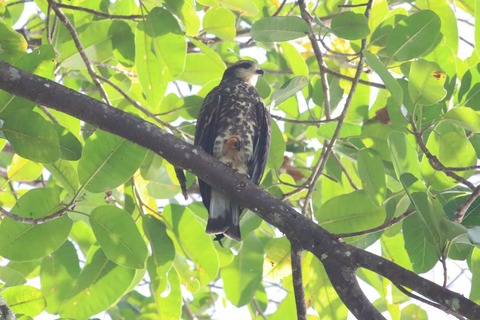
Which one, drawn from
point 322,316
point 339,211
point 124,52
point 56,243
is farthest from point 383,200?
point 124,52

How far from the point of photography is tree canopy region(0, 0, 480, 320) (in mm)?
2195

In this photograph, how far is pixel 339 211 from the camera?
2.72 metres

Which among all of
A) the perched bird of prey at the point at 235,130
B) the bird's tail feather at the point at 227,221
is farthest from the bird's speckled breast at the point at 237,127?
the bird's tail feather at the point at 227,221

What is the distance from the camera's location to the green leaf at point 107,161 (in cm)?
259

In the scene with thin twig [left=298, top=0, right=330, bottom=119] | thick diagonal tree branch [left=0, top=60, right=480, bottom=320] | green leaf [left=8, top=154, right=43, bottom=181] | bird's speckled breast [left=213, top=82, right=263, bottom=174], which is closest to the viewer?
thick diagonal tree branch [left=0, top=60, right=480, bottom=320]

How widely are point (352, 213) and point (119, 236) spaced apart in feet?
3.72

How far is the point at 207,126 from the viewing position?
349cm

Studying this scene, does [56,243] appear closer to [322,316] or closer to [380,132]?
[322,316]

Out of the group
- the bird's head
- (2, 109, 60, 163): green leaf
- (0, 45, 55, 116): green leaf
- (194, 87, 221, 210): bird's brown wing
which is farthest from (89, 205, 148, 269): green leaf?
the bird's head

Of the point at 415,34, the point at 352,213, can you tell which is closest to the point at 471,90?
the point at 415,34

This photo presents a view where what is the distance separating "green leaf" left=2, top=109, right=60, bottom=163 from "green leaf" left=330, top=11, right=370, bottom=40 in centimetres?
155

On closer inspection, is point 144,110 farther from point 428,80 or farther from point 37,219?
point 428,80

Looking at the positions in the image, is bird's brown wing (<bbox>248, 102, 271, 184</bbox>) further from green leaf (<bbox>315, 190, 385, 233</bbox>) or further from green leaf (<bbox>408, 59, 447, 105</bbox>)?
green leaf (<bbox>408, 59, 447, 105</bbox>)

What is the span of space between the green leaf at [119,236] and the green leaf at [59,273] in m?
0.98
